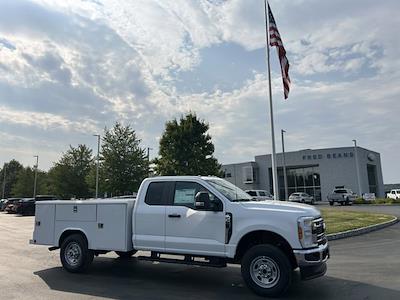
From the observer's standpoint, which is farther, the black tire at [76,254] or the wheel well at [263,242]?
the black tire at [76,254]

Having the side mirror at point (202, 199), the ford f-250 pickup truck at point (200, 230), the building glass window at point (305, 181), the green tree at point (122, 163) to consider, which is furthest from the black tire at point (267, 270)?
the building glass window at point (305, 181)

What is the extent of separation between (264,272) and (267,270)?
2.6 inches

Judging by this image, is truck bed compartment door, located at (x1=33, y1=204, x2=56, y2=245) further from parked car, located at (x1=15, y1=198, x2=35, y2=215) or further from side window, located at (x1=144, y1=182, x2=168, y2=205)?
parked car, located at (x1=15, y1=198, x2=35, y2=215)

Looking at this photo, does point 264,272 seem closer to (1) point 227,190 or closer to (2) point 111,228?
(1) point 227,190

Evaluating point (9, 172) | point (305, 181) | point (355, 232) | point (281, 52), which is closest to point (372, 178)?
point (305, 181)

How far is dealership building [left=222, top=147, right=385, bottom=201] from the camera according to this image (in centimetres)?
5872

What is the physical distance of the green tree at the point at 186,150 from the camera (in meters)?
33.4

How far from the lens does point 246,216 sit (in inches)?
301

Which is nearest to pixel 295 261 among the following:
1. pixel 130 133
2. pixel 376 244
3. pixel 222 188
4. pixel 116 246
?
pixel 222 188

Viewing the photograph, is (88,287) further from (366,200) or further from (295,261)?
(366,200)

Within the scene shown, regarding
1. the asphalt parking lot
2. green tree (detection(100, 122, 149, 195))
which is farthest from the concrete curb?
green tree (detection(100, 122, 149, 195))

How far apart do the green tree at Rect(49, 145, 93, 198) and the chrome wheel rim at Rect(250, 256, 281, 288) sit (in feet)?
155

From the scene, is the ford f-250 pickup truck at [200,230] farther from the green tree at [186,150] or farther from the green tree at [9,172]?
the green tree at [9,172]

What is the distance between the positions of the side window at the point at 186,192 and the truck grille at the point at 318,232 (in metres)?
2.25
